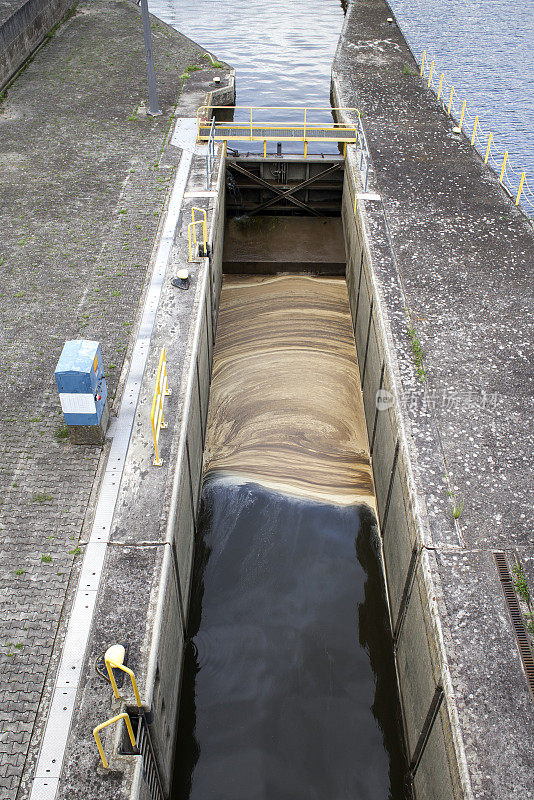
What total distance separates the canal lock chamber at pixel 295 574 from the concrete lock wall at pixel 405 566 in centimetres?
5

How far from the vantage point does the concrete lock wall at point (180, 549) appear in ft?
24.5

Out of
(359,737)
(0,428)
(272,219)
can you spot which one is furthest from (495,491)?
(272,219)

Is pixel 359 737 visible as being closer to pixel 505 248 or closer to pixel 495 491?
pixel 495 491

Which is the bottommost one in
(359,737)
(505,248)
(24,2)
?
(359,737)

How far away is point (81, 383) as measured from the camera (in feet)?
30.0

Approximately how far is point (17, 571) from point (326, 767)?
14.8 feet

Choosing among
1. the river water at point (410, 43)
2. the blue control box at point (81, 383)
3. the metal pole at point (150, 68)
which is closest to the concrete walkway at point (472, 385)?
the blue control box at point (81, 383)

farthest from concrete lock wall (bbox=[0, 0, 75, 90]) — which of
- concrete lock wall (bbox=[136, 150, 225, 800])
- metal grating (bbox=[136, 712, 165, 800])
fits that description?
metal grating (bbox=[136, 712, 165, 800])

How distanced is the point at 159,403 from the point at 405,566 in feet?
13.3

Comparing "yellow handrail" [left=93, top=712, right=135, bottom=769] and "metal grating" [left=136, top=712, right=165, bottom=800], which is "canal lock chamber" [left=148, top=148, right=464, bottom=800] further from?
→ "yellow handrail" [left=93, top=712, right=135, bottom=769]

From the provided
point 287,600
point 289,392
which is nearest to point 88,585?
point 287,600

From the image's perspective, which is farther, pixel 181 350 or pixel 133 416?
pixel 181 350

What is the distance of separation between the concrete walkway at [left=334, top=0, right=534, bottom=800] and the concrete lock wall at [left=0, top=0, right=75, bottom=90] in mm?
10516

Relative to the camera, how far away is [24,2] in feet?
75.4
